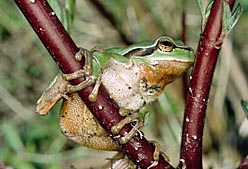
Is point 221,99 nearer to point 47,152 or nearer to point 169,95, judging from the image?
point 169,95

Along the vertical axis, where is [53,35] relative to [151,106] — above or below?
above

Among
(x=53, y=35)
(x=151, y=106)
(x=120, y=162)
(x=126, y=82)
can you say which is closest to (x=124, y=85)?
(x=126, y=82)

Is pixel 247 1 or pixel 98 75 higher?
pixel 98 75

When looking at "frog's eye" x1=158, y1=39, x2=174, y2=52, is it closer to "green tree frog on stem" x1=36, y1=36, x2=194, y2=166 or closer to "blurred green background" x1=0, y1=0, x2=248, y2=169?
"green tree frog on stem" x1=36, y1=36, x2=194, y2=166

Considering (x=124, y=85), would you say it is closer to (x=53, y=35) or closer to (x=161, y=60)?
(x=161, y=60)

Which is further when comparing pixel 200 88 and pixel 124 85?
pixel 124 85

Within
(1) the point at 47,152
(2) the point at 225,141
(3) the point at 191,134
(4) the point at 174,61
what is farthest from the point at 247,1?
(3) the point at 191,134

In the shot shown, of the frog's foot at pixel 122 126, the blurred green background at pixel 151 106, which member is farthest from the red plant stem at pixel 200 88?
the blurred green background at pixel 151 106

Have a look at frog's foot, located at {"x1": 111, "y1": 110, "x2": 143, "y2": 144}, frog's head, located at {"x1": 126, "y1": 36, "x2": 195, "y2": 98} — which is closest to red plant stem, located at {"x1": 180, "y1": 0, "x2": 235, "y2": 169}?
frog's foot, located at {"x1": 111, "y1": 110, "x2": 143, "y2": 144}
